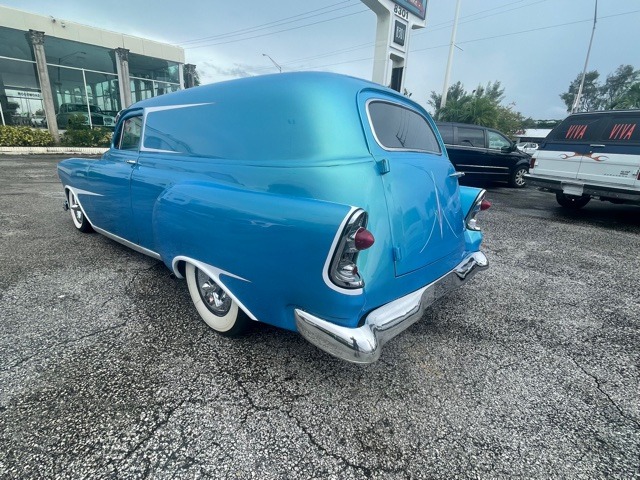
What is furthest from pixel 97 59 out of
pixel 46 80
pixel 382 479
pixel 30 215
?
pixel 382 479

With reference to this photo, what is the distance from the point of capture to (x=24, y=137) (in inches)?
595

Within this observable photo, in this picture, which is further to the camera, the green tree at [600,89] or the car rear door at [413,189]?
the green tree at [600,89]

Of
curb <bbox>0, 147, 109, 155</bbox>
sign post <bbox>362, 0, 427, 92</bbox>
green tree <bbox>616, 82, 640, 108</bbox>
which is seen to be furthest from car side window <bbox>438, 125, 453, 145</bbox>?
green tree <bbox>616, 82, 640, 108</bbox>

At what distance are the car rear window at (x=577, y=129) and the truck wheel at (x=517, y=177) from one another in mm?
3560

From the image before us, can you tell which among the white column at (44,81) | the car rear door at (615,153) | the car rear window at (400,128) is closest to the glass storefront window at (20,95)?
the white column at (44,81)

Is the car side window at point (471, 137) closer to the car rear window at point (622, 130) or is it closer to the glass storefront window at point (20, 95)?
the car rear window at point (622, 130)

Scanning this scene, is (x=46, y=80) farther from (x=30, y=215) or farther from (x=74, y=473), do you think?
(x=74, y=473)

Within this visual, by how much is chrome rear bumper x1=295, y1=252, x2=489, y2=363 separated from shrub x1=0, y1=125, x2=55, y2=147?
19.1 m

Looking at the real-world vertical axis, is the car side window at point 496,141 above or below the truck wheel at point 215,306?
above

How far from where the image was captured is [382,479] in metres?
1.49

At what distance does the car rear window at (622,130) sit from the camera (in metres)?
5.48

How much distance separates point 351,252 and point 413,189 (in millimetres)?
693

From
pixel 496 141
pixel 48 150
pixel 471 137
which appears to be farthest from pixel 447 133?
pixel 48 150

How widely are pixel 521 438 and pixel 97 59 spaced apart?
23281 mm
